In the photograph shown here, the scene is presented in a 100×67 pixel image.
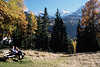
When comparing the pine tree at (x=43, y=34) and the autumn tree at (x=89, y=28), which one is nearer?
the autumn tree at (x=89, y=28)

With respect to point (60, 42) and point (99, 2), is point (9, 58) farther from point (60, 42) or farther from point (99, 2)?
point (60, 42)

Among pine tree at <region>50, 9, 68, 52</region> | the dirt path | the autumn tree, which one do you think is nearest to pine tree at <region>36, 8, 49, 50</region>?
pine tree at <region>50, 9, 68, 52</region>

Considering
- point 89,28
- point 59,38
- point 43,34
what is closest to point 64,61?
point 89,28

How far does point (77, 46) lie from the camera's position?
134 ft

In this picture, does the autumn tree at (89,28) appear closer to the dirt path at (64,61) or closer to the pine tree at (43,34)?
the dirt path at (64,61)

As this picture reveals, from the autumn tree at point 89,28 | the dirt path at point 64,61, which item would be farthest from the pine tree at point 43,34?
the dirt path at point 64,61

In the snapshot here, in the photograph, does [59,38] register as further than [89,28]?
Yes

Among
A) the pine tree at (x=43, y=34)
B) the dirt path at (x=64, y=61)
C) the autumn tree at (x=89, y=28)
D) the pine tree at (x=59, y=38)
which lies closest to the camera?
the dirt path at (x=64, y=61)

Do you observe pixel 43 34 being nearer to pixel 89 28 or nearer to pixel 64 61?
pixel 89 28

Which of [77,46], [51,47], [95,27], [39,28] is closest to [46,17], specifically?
[39,28]

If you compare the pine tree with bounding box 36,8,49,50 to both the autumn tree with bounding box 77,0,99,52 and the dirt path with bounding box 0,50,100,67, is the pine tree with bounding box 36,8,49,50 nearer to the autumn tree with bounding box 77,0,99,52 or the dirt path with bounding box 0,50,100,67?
the autumn tree with bounding box 77,0,99,52

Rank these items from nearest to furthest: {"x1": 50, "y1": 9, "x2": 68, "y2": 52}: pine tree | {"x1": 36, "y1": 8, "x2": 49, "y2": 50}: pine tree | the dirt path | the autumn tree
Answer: the dirt path, the autumn tree, {"x1": 50, "y1": 9, "x2": 68, "y2": 52}: pine tree, {"x1": 36, "y1": 8, "x2": 49, "y2": 50}: pine tree

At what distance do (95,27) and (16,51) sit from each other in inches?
918

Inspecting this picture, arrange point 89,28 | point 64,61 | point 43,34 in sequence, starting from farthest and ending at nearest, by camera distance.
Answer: point 43,34, point 89,28, point 64,61
